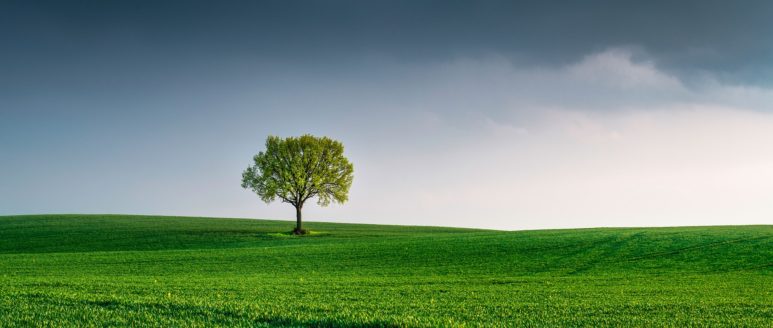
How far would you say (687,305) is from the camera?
17359 millimetres

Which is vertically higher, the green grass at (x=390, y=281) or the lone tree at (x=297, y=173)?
the lone tree at (x=297, y=173)

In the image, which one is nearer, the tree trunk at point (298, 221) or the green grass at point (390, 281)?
the green grass at point (390, 281)

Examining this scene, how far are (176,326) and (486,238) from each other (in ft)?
145

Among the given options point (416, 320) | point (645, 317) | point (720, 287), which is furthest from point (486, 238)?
point (416, 320)

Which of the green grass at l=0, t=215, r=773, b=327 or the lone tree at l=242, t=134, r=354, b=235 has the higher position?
the lone tree at l=242, t=134, r=354, b=235

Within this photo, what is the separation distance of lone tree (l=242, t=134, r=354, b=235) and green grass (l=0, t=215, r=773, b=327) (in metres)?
5.27

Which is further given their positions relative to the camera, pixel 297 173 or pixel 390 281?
pixel 297 173

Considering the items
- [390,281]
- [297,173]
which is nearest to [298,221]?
[297,173]

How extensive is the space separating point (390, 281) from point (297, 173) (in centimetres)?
4409

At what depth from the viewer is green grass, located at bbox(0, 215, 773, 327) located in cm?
1357

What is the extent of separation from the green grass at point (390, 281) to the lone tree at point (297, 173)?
5274 millimetres

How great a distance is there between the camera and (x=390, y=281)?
89.2 ft

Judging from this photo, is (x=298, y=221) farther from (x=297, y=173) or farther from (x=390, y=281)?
(x=390, y=281)

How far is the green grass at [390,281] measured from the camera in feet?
44.5
